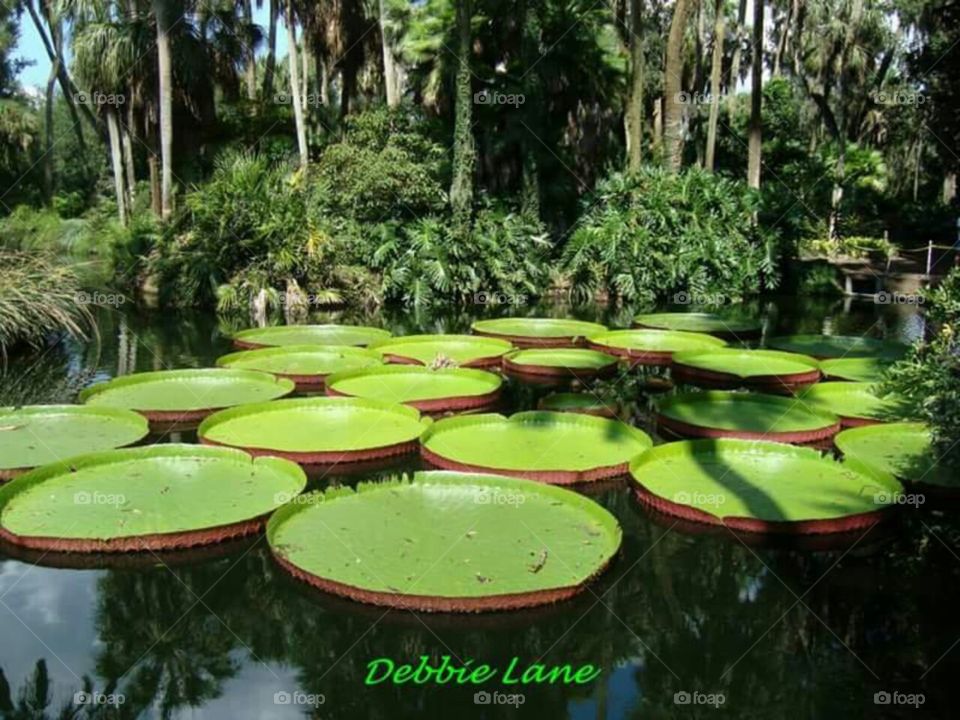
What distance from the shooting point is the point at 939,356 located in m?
6.45

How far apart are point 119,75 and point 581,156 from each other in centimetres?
1386

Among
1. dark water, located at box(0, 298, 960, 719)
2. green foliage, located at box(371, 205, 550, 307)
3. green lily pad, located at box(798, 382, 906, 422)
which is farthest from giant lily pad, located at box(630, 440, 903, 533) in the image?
green foliage, located at box(371, 205, 550, 307)

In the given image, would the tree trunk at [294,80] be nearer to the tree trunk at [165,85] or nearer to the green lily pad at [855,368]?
the tree trunk at [165,85]

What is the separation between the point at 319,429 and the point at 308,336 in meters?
5.52

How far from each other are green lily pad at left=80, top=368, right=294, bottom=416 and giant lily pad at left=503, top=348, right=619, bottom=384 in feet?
10.6

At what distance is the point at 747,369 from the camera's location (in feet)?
37.2

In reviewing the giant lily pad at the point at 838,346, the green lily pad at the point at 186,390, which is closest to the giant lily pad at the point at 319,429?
the green lily pad at the point at 186,390

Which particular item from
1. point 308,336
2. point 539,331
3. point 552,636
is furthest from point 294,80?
point 552,636

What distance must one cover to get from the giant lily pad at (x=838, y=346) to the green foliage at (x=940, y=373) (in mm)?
5851

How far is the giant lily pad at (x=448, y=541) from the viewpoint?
5.12 meters

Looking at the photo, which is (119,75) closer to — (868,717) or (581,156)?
(581,156)

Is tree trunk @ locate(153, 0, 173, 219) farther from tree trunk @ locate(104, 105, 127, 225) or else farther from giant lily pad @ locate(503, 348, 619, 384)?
giant lily pad @ locate(503, 348, 619, 384)

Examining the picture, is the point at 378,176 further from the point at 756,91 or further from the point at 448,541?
the point at 448,541

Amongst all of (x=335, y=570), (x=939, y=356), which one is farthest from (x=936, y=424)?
(x=335, y=570)
